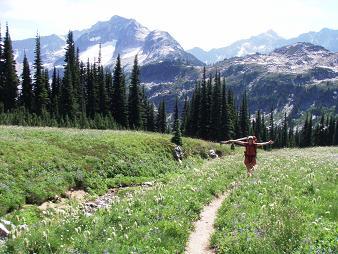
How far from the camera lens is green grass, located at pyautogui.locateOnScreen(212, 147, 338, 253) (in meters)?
10.2

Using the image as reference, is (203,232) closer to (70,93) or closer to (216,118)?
(70,93)

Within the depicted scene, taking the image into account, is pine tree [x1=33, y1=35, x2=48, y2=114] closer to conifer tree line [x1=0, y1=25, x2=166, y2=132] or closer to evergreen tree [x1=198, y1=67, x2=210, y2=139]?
conifer tree line [x1=0, y1=25, x2=166, y2=132]

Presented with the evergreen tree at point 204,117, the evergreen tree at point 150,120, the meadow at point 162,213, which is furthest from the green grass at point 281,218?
the evergreen tree at point 150,120

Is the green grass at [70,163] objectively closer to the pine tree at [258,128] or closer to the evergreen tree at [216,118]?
the evergreen tree at [216,118]

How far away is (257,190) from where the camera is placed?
17.7 metres

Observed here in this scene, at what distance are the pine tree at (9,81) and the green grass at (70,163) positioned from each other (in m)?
46.2

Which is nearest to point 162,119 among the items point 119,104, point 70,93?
point 119,104

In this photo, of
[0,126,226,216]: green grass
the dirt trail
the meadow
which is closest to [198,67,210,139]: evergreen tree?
[0,126,226,216]: green grass

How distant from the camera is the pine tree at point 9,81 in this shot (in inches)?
3169

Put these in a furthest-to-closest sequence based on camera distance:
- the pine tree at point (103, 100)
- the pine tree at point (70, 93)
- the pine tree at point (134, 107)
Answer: the pine tree at point (134, 107) → the pine tree at point (103, 100) → the pine tree at point (70, 93)

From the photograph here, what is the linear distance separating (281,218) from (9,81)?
78.7 m

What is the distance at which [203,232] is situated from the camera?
13.9m

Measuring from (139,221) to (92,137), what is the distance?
25954mm

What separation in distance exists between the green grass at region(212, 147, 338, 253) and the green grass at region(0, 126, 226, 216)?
38.8ft
